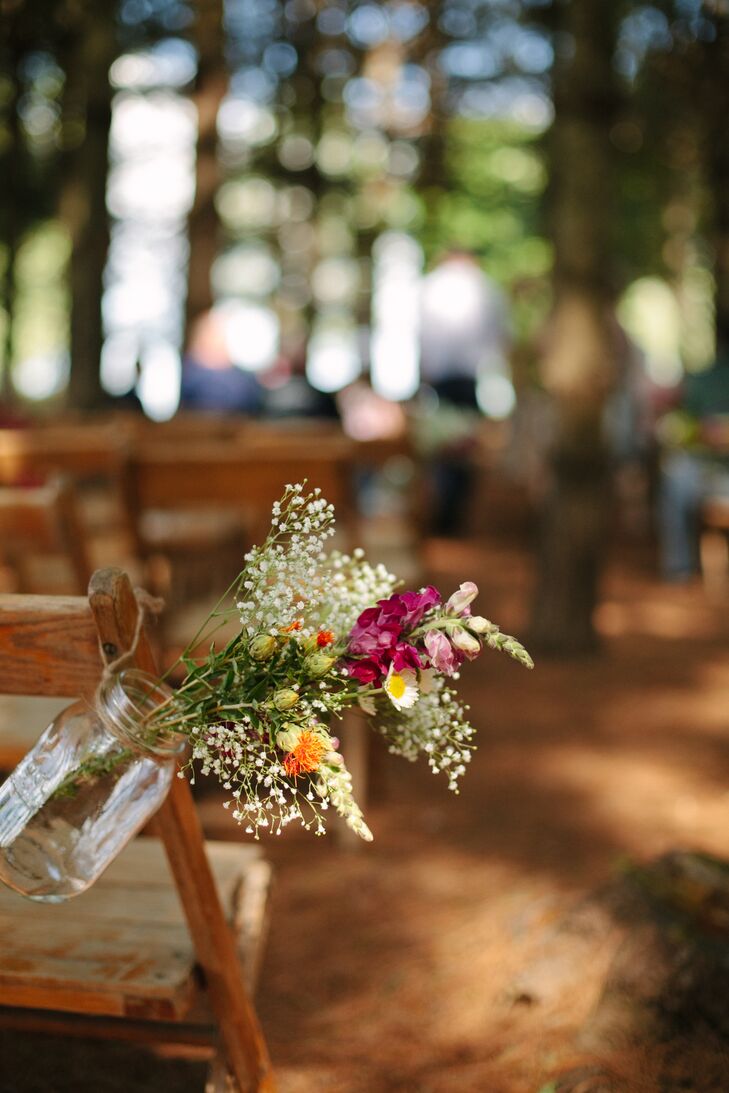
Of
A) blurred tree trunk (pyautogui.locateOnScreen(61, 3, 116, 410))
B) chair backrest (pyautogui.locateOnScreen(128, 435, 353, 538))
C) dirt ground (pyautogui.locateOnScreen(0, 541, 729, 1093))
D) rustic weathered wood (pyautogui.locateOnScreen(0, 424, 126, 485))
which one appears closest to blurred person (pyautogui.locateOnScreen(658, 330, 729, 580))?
dirt ground (pyautogui.locateOnScreen(0, 541, 729, 1093))

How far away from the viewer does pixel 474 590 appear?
1.63m

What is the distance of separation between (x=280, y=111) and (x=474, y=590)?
16.7m

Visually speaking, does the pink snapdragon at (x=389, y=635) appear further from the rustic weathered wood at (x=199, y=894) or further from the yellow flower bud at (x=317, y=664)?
the rustic weathered wood at (x=199, y=894)

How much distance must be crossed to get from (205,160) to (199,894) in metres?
11.1

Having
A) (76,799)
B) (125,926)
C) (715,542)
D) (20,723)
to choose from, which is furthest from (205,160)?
(76,799)

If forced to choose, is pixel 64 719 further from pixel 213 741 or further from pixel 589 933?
pixel 589 933

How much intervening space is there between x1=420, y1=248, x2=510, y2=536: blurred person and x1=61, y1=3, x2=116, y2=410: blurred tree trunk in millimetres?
3195

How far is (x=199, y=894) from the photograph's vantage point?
1.95 m

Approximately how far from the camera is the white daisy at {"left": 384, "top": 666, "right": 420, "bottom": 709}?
1625 millimetres

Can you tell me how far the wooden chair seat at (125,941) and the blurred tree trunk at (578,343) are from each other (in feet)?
14.4

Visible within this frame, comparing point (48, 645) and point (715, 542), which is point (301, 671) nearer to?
point (48, 645)

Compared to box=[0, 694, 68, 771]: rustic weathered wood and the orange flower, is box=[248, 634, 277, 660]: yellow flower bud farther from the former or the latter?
box=[0, 694, 68, 771]: rustic weathered wood

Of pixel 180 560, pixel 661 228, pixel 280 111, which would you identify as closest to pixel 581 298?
pixel 180 560

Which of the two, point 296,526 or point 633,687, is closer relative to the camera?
point 296,526
